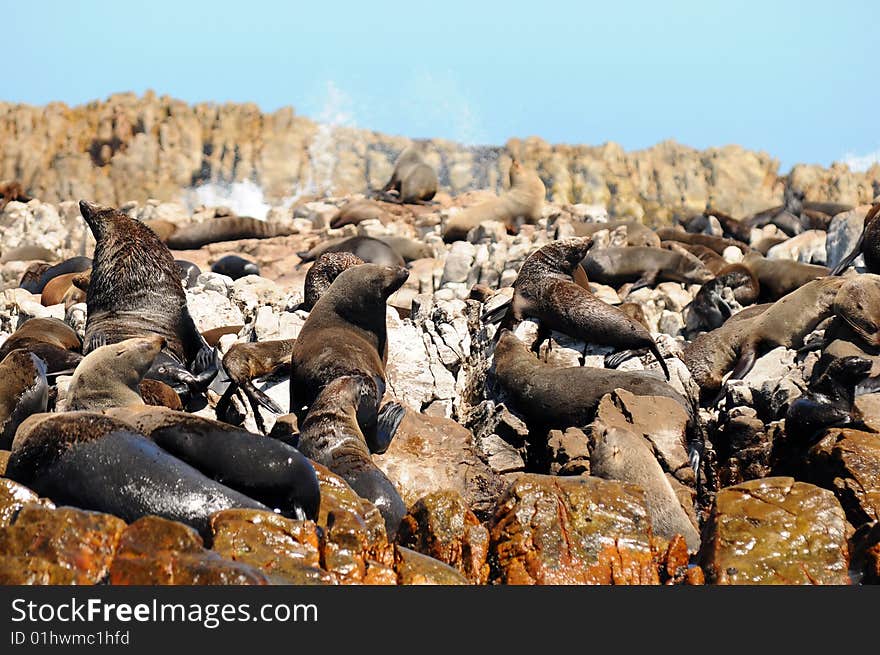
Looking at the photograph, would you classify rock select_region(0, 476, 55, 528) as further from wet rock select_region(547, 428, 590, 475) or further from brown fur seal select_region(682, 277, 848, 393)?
brown fur seal select_region(682, 277, 848, 393)

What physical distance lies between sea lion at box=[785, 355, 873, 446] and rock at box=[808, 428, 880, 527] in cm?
30

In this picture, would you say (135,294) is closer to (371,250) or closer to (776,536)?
(776,536)

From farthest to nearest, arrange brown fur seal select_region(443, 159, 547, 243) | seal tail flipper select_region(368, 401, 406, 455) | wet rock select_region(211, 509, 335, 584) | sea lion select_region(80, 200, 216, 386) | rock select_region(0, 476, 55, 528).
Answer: brown fur seal select_region(443, 159, 547, 243), sea lion select_region(80, 200, 216, 386), seal tail flipper select_region(368, 401, 406, 455), rock select_region(0, 476, 55, 528), wet rock select_region(211, 509, 335, 584)

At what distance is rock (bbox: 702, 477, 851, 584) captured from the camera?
598cm

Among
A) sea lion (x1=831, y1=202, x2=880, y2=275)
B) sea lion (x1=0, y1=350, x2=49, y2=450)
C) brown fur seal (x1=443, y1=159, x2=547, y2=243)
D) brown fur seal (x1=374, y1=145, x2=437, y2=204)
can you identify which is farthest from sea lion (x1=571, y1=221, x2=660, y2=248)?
sea lion (x1=0, y1=350, x2=49, y2=450)

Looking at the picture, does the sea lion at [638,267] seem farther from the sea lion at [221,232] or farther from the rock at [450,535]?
the rock at [450,535]

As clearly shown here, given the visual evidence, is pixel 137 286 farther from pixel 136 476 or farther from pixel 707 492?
pixel 707 492

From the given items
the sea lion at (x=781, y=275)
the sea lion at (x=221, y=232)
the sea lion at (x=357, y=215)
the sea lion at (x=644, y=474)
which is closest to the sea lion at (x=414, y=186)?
the sea lion at (x=357, y=215)

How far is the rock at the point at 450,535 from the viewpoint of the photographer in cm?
582

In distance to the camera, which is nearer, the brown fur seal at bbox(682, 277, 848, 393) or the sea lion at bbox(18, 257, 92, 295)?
the brown fur seal at bbox(682, 277, 848, 393)

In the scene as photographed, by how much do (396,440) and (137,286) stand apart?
3352 mm

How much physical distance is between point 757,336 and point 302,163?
2886 centimetres
